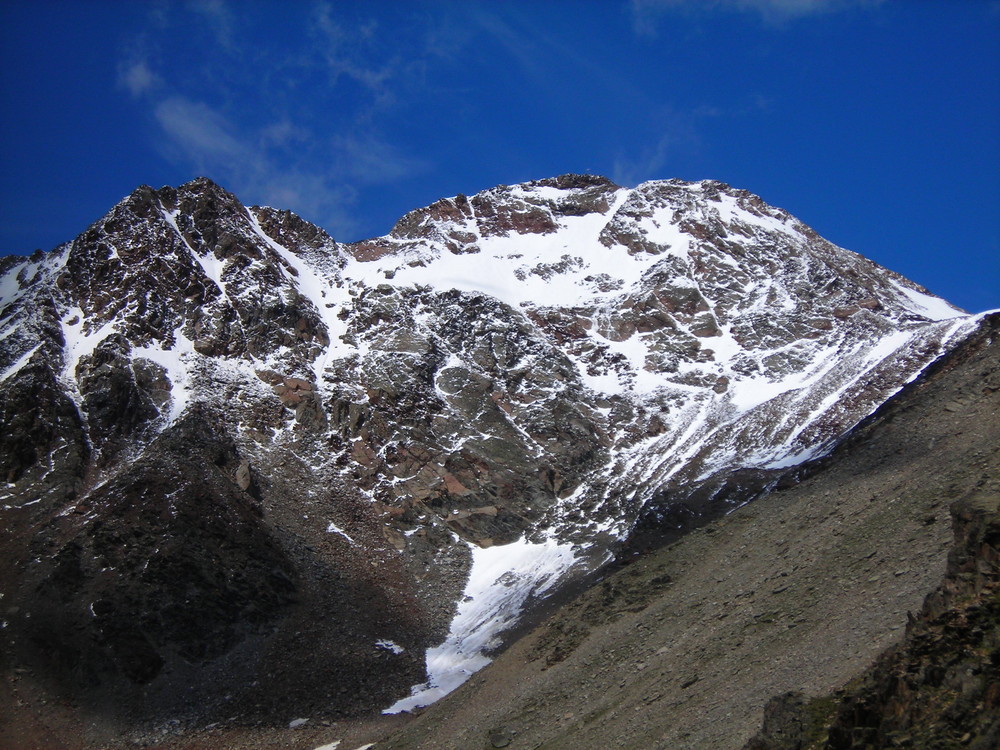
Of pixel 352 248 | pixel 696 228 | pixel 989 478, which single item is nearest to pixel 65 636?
pixel 989 478

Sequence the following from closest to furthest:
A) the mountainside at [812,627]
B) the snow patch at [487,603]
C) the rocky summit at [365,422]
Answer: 1. the mountainside at [812,627]
2. the snow patch at [487,603]
3. the rocky summit at [365,422]

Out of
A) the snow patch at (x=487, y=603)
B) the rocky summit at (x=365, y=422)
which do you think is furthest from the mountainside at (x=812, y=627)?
the rocky summit at (x=365, y=422)

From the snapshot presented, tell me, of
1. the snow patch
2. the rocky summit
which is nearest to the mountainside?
the snow patch

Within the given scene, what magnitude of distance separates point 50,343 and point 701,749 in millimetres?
86751

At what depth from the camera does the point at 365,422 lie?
87.8 m

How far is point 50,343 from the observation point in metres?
86.9

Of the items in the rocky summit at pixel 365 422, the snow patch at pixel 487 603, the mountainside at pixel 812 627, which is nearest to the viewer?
the mountainside at pixel 812 627

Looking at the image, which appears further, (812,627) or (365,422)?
Answer: (365,422)

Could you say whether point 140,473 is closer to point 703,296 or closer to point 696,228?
point 703,296

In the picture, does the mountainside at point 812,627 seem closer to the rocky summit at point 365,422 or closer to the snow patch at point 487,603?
the snow patch at point 487,603

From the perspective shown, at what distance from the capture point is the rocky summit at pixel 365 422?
185ft

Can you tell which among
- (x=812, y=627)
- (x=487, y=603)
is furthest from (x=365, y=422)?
(x=812, y=627)

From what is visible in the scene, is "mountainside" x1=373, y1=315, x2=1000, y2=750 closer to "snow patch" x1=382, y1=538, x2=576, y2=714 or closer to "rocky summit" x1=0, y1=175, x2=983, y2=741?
"snow patch" x1=382, y1=538, x2=576, y2=714

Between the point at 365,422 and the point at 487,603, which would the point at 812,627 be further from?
the point at 365,422
